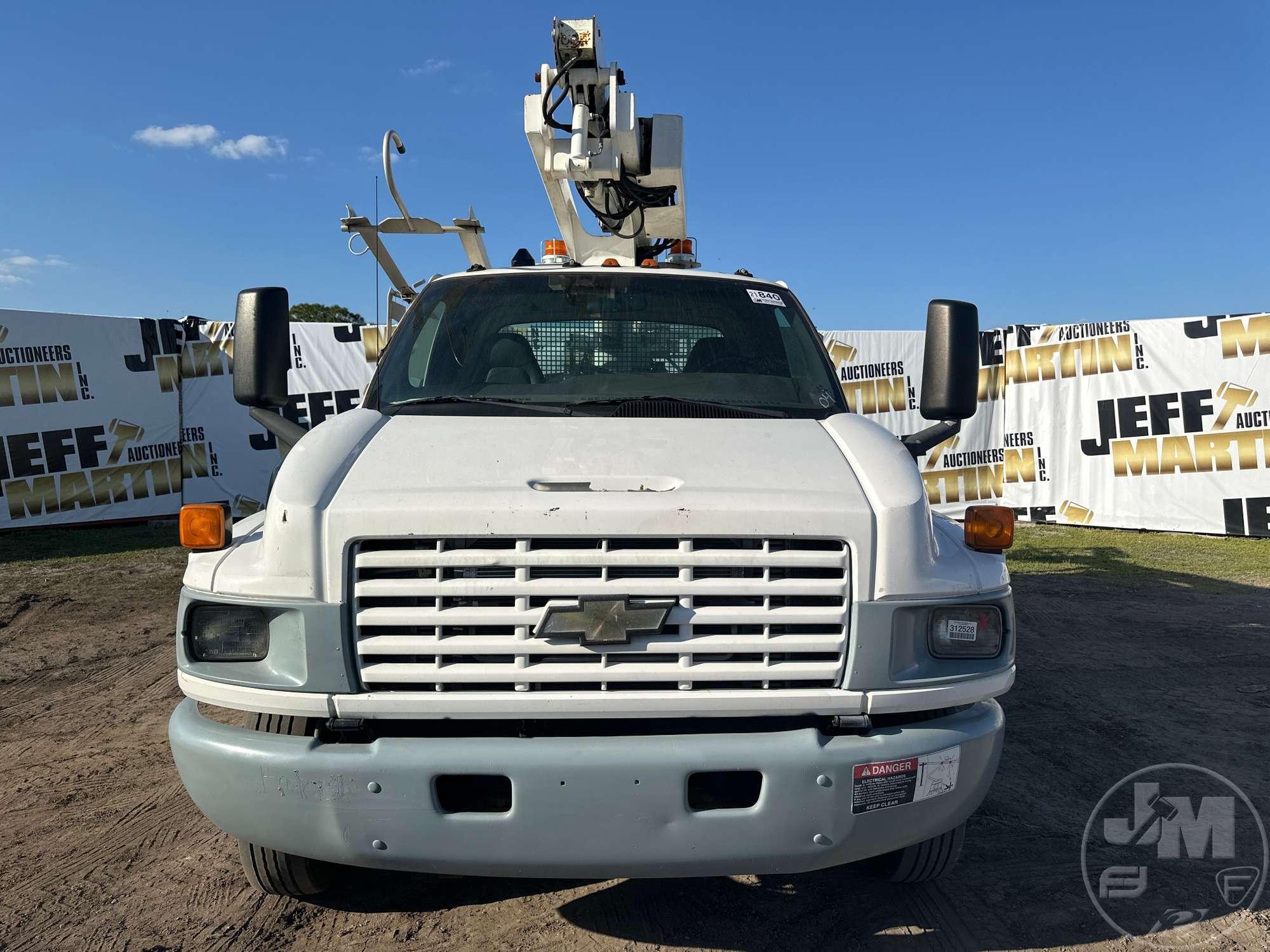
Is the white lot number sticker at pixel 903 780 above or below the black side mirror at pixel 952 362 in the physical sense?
below

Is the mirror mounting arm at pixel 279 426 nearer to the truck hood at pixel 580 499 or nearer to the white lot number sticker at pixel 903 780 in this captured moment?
the truck hood at pixel 580 499

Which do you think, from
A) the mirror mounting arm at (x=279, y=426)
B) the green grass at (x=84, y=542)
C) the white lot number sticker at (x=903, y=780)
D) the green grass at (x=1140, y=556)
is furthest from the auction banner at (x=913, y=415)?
the white lot number sticker at (x=903, y=780)

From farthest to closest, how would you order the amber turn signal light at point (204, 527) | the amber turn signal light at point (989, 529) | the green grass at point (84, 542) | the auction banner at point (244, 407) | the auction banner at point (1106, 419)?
the auction banner at point (244, 407) → the auction banner at point (1106, 419) → the green grass at point (84, 542) → the amber turn signal light at point (989, 529) → the amber turn signal light at point (204, 527)

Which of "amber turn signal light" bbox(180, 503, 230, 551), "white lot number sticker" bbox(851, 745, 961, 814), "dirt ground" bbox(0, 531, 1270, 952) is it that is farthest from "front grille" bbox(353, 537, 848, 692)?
"dirt ground" bbox(0, 531, 1270, 952)

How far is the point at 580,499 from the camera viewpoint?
2.29 meters

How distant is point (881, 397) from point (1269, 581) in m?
6.06

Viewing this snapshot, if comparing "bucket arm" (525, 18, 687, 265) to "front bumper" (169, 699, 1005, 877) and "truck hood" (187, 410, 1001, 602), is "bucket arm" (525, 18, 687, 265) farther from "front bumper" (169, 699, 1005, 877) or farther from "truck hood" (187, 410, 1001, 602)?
"front bumper" (169, 699, 1005, 877)

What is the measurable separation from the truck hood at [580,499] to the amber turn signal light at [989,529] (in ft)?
0.27

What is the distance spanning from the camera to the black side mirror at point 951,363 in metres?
3.19

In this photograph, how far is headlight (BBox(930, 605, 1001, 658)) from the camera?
2.44 metres

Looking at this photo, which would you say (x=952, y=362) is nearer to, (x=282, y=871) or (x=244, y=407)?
(x=282, y=871)

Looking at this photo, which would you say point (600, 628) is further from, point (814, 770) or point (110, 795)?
point (110, 795)

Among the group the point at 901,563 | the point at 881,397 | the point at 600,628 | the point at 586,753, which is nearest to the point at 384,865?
the point at 586,753

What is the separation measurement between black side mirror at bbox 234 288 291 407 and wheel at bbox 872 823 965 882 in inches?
107
